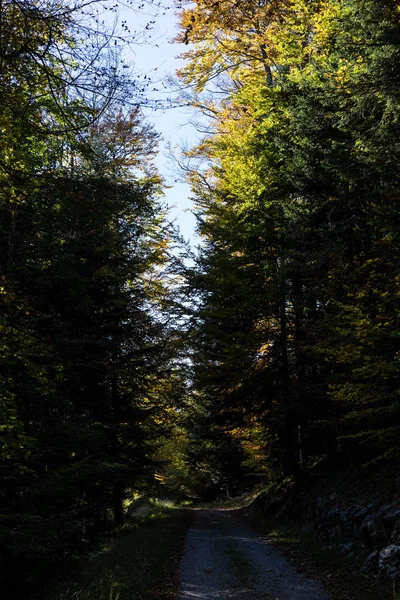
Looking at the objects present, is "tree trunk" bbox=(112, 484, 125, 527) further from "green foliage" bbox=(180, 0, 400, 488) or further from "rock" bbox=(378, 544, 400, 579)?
"rock" bbox=(378, 544, 400, 579)

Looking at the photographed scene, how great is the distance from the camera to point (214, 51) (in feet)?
68.2

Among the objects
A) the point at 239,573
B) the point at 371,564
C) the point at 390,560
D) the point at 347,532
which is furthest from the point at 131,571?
the point at 347,532

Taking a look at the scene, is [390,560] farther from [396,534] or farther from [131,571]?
[131,571]

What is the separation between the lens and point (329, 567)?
9.94 meters

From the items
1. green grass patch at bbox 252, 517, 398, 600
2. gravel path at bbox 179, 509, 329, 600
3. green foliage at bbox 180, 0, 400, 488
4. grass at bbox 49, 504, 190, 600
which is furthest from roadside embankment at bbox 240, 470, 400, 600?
grass at bbox 49, 504, 190, 600

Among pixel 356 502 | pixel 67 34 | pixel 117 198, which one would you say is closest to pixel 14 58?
pixel 67 34

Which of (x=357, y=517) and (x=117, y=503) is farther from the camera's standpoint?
(x=117, y=503)

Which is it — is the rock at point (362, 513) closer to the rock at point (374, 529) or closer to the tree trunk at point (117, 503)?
the rock at point (374, 529)

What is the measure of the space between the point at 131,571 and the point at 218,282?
978 cm

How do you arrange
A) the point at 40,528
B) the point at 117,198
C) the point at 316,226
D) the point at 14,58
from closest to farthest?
the point at 14,58 < the point at 117,198 < the point at 40,528 < the point at 316,226

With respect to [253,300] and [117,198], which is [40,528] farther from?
[253,300]

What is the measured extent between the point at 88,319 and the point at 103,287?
1.38 meters

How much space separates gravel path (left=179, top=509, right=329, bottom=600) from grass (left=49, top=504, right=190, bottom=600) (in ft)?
1.28

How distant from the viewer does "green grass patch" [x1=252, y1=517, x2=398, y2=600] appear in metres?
8.04
